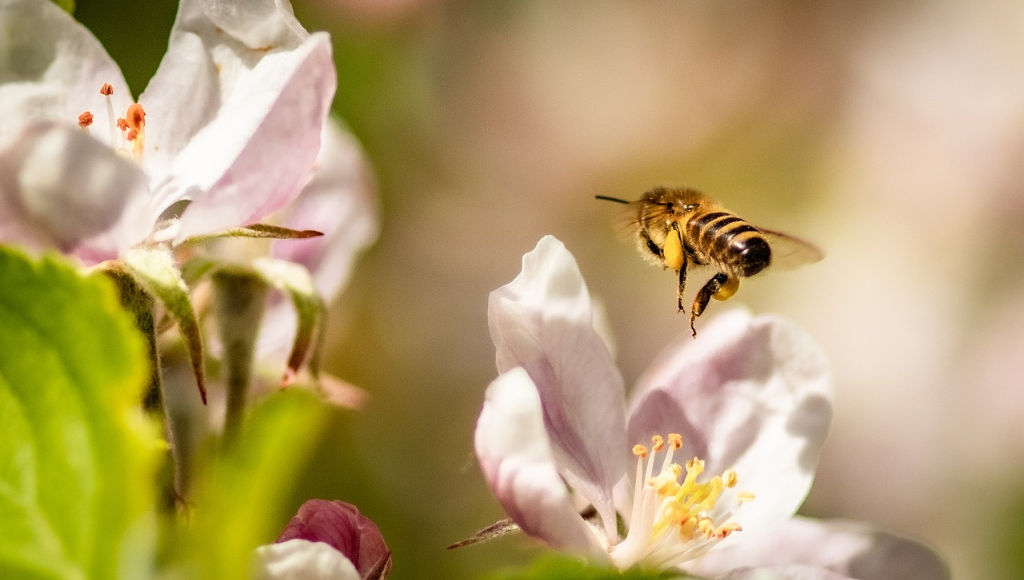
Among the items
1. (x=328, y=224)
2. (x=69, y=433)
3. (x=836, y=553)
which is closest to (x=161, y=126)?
(x=328, y=224)

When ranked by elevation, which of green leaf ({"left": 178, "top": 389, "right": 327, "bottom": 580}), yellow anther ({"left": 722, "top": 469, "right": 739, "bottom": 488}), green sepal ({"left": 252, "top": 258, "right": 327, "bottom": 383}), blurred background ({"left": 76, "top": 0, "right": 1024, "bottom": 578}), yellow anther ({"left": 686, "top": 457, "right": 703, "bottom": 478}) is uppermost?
green leaf ({"left": 178, "top": 389, "right": 327, "bottom": 580})

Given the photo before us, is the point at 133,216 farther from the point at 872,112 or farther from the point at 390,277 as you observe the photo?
the point at 872,112

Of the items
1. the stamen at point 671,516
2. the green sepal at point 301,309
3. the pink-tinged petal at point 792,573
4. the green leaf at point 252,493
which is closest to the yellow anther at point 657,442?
the stamen at point 671,516

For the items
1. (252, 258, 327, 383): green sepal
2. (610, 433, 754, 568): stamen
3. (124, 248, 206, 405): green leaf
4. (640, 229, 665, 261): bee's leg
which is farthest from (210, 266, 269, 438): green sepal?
(640, 229, 665, 261): bee's leg

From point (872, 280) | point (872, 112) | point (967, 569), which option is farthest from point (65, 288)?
point (872, 112)

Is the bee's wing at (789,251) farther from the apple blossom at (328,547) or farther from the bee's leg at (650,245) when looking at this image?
the apple blossom at (328,547)

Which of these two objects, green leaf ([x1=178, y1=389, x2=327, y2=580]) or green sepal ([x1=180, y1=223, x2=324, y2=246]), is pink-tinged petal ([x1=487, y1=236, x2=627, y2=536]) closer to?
green sepal ([x1=180, y1=223, x2=324, y2=246])
